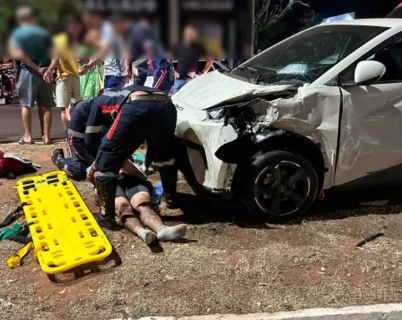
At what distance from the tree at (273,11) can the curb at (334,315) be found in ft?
20.0

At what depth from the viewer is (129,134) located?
4277 mm

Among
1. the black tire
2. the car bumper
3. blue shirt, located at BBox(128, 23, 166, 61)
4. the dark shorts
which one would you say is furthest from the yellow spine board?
blue shirt, located at BBox(128, 23, 166, 61)

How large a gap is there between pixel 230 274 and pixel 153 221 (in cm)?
88

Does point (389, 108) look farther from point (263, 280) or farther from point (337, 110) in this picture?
point (263, 280)

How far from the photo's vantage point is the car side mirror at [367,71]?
14.7 feet

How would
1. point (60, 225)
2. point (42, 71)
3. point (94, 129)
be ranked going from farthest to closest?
point (42, 71)
point (94, 129)
point (60, 225)

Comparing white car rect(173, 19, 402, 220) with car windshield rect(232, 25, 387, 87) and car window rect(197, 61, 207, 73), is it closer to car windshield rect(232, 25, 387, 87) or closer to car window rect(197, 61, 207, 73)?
car windshield rect(232, 25, 387, 87)

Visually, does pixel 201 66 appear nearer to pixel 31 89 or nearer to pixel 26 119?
pixel 31 89

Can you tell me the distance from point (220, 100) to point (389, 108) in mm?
1463

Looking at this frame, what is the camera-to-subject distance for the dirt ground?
3516 mm

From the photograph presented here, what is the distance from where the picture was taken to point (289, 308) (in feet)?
11.4

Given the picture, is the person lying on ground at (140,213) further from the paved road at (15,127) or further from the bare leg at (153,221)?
the paved road at (15,127)

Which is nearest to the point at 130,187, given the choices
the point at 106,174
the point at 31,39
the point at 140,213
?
the point at 140,213

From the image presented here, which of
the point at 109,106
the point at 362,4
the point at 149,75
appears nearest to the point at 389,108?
the point at 109,106
